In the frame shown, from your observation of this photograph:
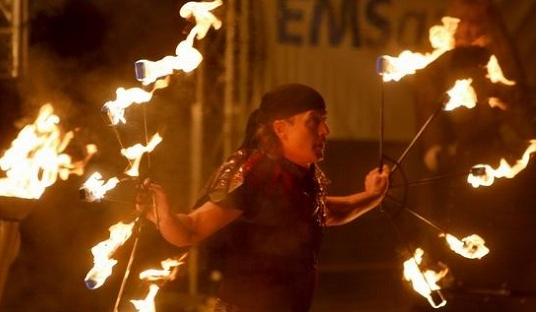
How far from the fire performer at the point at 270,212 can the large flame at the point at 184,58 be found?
37cm

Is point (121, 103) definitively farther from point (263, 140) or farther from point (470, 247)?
point (470, 247)

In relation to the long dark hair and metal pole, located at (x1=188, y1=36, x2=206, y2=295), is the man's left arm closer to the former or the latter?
the long dark hair

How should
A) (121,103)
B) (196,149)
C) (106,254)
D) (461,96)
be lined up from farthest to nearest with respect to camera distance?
(196,149), (461,96), (121,103), (106,254)

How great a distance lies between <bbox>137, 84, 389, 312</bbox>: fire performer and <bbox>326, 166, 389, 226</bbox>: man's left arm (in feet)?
1.09

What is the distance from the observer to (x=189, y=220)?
4012 mm

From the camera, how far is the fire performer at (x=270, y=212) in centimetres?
409

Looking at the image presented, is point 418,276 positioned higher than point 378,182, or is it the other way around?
point 378,182

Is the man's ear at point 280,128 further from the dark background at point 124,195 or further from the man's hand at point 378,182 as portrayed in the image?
the dark background at point 124,195

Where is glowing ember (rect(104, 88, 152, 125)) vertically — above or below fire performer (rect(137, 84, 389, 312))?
A: above

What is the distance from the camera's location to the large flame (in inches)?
158

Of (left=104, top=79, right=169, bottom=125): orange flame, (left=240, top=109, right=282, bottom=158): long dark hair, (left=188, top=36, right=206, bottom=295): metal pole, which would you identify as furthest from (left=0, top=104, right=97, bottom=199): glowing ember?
(left=188, top=36, right=206, bottom=295): metal pole

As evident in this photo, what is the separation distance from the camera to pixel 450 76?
20.7ft

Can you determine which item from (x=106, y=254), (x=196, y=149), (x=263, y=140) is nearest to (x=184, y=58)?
(x=263, y=140)

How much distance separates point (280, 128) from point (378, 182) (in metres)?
0.63
